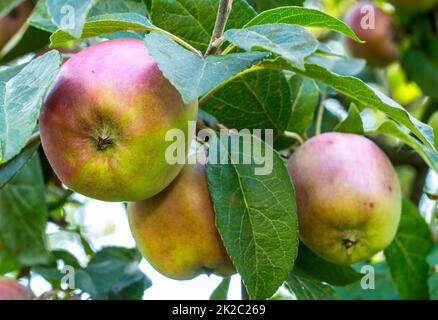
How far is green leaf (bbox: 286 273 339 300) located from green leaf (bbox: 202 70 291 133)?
25 cm

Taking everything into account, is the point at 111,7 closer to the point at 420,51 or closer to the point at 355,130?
the point at 355,130

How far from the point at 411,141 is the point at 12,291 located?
0.73 m

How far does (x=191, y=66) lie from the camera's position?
849 millimetres

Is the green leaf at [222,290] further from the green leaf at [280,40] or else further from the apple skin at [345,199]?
the green leaf at [280,40]

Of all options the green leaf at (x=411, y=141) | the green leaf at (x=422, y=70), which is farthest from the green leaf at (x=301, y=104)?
the green leaf at (x=422, y=70)

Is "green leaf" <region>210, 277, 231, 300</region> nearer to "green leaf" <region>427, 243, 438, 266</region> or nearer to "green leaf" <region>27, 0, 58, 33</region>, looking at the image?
"green leaf" <region>427, 243, 438, 266</region>

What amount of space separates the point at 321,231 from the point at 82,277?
552 millimetres

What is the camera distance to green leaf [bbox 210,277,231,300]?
4.67ft

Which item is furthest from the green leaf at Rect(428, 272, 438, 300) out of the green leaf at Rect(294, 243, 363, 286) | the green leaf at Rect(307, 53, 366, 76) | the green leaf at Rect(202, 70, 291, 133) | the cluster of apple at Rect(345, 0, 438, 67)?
the cluster of apple at Rect(345, 0, 438, 67)

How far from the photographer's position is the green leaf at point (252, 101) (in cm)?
118

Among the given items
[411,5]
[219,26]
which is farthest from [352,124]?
[411,5]

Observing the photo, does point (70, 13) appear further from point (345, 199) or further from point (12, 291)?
point (12, 291)

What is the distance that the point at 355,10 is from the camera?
2.79 metres
